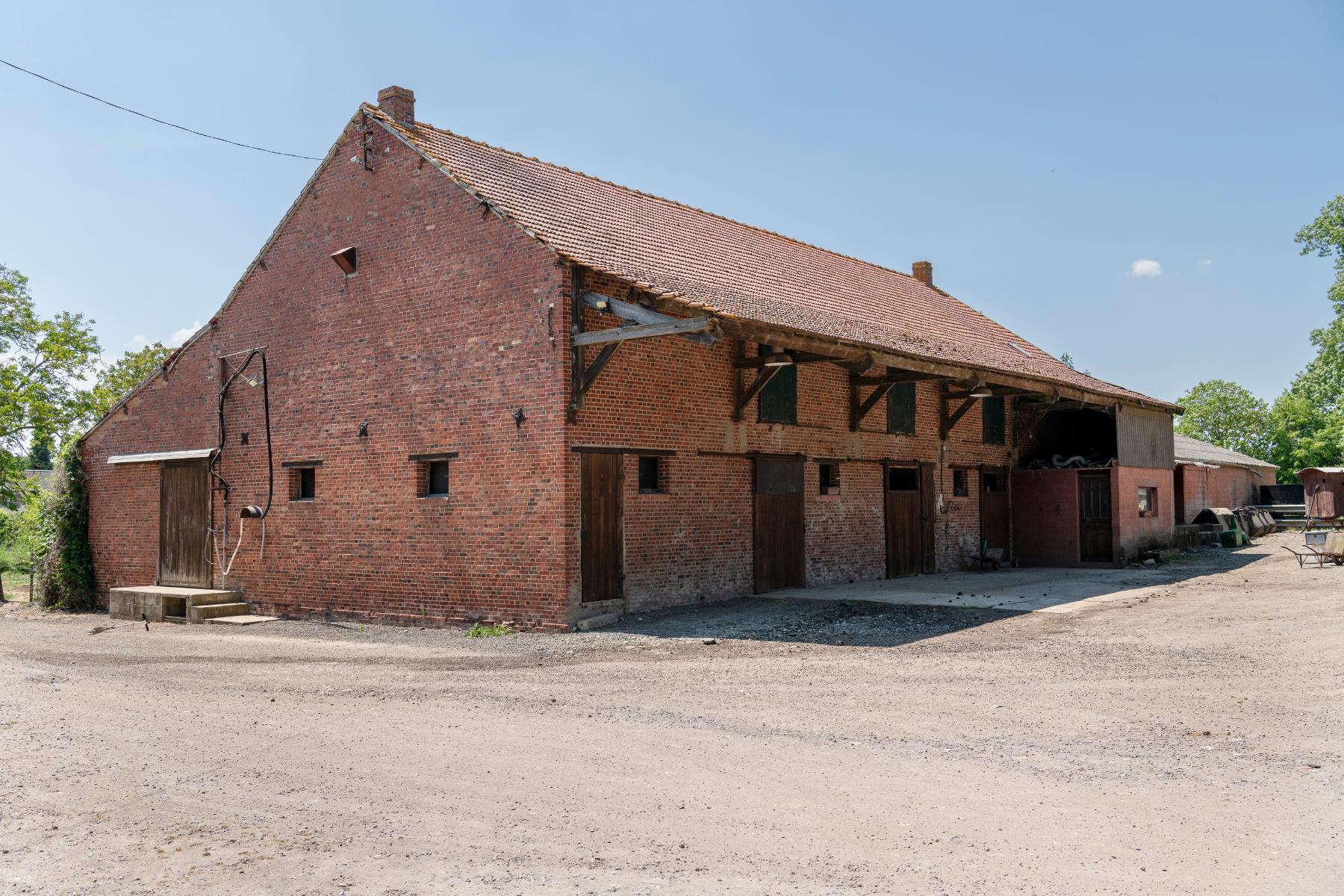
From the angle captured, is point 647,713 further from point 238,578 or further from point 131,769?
point 238,578

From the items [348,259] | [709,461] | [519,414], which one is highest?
[348,259]

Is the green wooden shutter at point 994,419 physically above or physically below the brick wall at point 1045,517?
above

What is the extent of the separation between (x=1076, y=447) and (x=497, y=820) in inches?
840

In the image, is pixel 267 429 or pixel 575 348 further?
pixel 267 429

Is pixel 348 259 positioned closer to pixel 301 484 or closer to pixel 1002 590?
pixel 301 484

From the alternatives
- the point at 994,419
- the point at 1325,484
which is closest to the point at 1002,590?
the point at 994,419

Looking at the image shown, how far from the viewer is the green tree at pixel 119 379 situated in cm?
3019

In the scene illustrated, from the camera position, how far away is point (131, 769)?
6367 mm

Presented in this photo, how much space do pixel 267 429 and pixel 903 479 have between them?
11.4 m

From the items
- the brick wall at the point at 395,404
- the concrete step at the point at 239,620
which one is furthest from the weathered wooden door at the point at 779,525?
the concrete step at the point at 239,620

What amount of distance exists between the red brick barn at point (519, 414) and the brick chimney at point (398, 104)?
4cm

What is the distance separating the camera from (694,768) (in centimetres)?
618

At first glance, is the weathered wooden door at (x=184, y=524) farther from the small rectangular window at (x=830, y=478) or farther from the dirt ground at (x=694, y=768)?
the small rectangular window at (x=830, y=478)

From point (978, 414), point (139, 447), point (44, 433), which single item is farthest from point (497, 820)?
point (44, 433)
